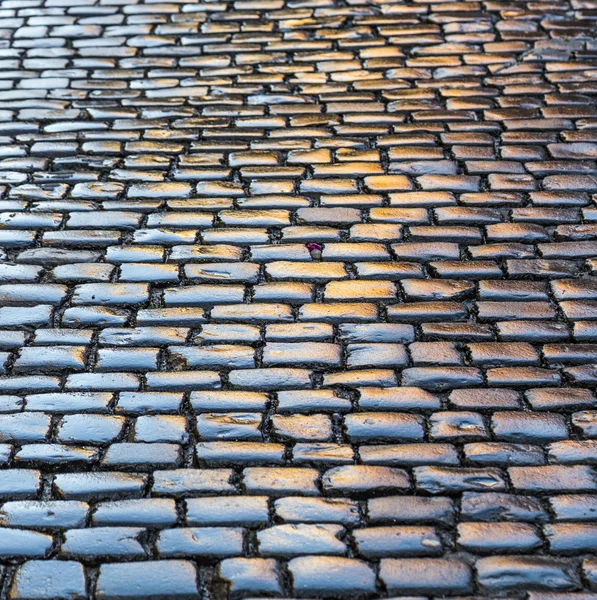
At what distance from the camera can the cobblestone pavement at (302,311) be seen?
8.86 ft

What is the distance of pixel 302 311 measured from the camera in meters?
3.66

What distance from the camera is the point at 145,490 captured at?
9.48 ft

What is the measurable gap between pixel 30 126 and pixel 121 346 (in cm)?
211

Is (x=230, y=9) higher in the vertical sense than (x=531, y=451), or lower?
higher

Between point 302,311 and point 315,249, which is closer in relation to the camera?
point 302,311

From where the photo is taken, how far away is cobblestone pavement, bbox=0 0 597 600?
2701 millimetres

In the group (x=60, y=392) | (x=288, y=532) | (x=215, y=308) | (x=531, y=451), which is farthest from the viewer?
(x=215, y=308)

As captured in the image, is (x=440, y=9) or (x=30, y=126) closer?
(x=30, y=126)

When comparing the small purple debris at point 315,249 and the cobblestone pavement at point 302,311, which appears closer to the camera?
the cobblestone pavement at point 302,311

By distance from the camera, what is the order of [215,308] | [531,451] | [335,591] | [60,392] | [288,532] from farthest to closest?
[215,308]
[60,392]
[531,451]
[288,532]
[335,591]

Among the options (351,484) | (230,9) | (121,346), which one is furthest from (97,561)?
(230,9)

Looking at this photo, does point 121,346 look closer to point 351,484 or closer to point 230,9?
point 351,484

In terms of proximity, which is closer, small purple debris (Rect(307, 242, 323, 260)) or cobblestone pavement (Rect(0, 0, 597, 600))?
cobblestone pavement (Rect(0, 0, 597, 600))

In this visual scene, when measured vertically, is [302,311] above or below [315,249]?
below
